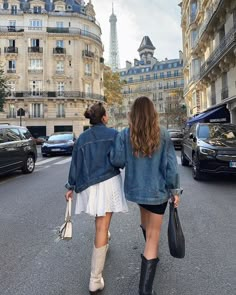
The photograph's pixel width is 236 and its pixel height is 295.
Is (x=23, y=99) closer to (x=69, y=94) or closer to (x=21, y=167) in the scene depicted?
(x=69, y=94)

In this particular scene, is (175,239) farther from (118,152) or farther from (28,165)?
(28,165)

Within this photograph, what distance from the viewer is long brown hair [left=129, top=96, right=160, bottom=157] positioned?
2.69 meters

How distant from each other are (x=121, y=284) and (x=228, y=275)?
3.67 ft

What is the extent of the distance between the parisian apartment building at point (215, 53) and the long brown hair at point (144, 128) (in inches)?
715

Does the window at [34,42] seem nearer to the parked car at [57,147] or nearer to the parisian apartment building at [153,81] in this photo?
the parked car at [57,147]

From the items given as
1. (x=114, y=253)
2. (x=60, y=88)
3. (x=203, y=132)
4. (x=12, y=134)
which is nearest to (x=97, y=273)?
(x=114, y=253)

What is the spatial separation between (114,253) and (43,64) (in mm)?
48601

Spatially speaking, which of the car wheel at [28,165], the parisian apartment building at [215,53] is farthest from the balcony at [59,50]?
the car wheel at [28,165]

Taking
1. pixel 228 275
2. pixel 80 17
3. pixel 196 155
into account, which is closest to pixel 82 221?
pixel 228 275

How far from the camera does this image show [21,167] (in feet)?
36.9

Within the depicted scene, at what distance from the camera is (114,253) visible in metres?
3.84

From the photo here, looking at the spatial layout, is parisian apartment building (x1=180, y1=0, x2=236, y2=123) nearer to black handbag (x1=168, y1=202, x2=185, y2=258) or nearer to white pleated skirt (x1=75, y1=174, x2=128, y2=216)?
white pleated skirt (x1=75, y1=174, x2=128, y2=216)

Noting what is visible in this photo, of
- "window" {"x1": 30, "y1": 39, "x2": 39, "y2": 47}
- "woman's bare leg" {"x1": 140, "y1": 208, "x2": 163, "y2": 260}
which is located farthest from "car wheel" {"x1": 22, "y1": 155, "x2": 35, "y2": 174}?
"window" {"x1": 30, "y1": 39, "x2": 39, "y2": 47}

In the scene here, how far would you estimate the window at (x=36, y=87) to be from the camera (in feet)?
159
